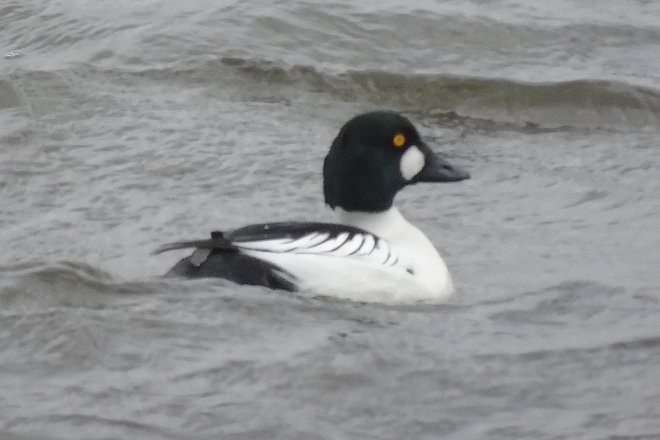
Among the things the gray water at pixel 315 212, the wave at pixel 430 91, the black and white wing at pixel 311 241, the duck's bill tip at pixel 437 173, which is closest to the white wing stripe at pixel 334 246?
the black and white wing at pixel 311 241

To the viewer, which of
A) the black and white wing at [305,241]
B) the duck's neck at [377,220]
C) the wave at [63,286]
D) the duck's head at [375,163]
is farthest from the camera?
the duck's neck at [377,220]

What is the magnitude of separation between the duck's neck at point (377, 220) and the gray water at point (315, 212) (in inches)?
17.2

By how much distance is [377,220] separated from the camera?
7676 mm

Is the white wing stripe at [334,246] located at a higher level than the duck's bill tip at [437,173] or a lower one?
lower

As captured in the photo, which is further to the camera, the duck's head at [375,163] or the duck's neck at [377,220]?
the duck's neck at [377,220]

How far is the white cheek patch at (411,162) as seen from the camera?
7.62 meters

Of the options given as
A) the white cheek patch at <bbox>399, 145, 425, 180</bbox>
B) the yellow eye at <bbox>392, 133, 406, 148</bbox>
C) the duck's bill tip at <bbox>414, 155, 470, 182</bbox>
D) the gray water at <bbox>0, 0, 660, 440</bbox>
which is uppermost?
the yellow eye at <bbox>392, 133, 406, 148</bbox>

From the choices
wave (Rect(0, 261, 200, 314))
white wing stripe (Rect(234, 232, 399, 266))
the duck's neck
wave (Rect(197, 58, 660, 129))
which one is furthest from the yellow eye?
wave (Rect(197, 58, 660, 129))

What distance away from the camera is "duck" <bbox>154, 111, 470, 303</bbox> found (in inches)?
271

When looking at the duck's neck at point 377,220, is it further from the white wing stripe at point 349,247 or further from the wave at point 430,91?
the wave at point 430,91

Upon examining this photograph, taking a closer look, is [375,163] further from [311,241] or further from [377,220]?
[311,241]

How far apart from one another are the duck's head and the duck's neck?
0.10ft

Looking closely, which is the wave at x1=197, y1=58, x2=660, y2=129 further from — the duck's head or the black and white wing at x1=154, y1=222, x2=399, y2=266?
the black and white wing at x1=154, y1=222, x2=399, y2=266

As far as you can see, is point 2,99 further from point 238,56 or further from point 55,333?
point 55,333
